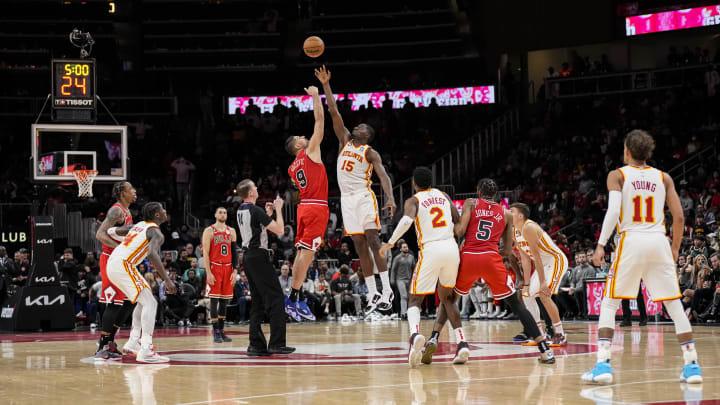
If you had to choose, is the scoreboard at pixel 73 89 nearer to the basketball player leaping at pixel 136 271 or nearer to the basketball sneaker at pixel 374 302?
the basketball player leaping at pixel 136 271

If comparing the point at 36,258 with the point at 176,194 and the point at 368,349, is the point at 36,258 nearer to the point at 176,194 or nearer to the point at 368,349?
the point at 368,349

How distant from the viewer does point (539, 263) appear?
11070 millimetres

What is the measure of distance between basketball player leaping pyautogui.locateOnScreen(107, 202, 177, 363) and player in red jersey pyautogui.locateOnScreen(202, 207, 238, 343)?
2917mm

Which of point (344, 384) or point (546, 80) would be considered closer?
point (344, 384)

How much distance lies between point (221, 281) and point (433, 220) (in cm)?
522

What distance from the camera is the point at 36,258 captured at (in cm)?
1691

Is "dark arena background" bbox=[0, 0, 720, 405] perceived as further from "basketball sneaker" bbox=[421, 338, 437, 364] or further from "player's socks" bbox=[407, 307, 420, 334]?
"player's socks" bbox=[407, 307, 420, 334]

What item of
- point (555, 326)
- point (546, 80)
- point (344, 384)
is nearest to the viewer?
point (344, 384)

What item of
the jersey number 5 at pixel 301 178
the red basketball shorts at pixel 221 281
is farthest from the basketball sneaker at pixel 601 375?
the red basketball shorts at pixel 221 281

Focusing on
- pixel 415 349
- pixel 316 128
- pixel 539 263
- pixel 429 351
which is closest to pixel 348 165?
pixel 316 128

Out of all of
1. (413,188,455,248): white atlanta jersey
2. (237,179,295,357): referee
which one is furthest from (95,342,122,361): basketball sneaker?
(413,188,455,248): white atlanta jersey

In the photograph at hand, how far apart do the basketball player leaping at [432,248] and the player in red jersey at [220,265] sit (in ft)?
15.3

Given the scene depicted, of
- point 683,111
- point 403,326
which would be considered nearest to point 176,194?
point 403,326

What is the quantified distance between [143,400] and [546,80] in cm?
2378
